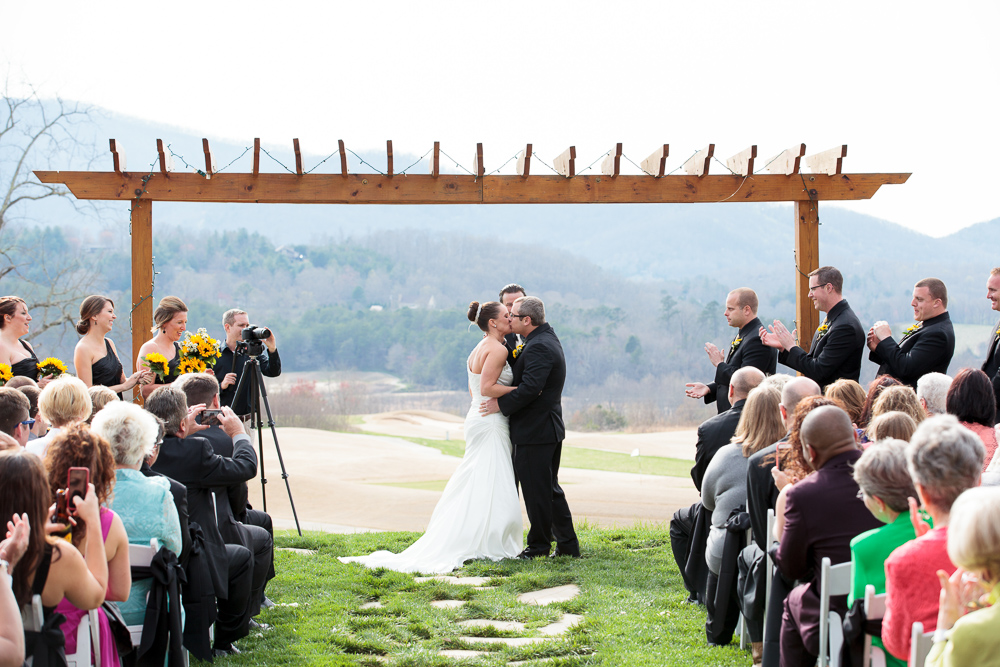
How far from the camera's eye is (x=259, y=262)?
67438mm

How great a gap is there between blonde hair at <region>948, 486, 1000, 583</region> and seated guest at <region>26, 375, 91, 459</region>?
11.6 ft

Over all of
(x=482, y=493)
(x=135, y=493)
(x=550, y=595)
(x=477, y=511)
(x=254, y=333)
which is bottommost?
(x=550, y=595)

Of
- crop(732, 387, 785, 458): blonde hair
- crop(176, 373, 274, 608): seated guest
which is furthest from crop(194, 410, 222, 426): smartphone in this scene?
crop(732, 387, 785, 458): blonde hair

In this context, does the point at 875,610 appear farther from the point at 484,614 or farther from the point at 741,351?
the point at 741,351

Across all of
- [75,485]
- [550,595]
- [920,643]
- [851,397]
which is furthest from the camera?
[550,595]

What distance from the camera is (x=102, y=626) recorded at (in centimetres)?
281

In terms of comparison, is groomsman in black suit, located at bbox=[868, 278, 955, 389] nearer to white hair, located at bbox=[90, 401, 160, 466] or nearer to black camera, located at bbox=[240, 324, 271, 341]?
black camera, located at bbox=[240, 324, 271, 341]

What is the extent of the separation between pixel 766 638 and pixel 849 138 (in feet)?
200

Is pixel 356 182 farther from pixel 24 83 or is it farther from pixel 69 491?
pixel 24 83

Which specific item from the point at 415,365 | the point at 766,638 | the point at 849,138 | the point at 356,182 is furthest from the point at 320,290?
the point at 766,638

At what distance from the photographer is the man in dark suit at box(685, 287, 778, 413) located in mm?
5914

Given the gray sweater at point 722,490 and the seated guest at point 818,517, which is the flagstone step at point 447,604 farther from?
the seated guest at point 818,517

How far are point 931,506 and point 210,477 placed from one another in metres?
2.95

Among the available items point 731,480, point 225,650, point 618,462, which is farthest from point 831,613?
point 618,462
